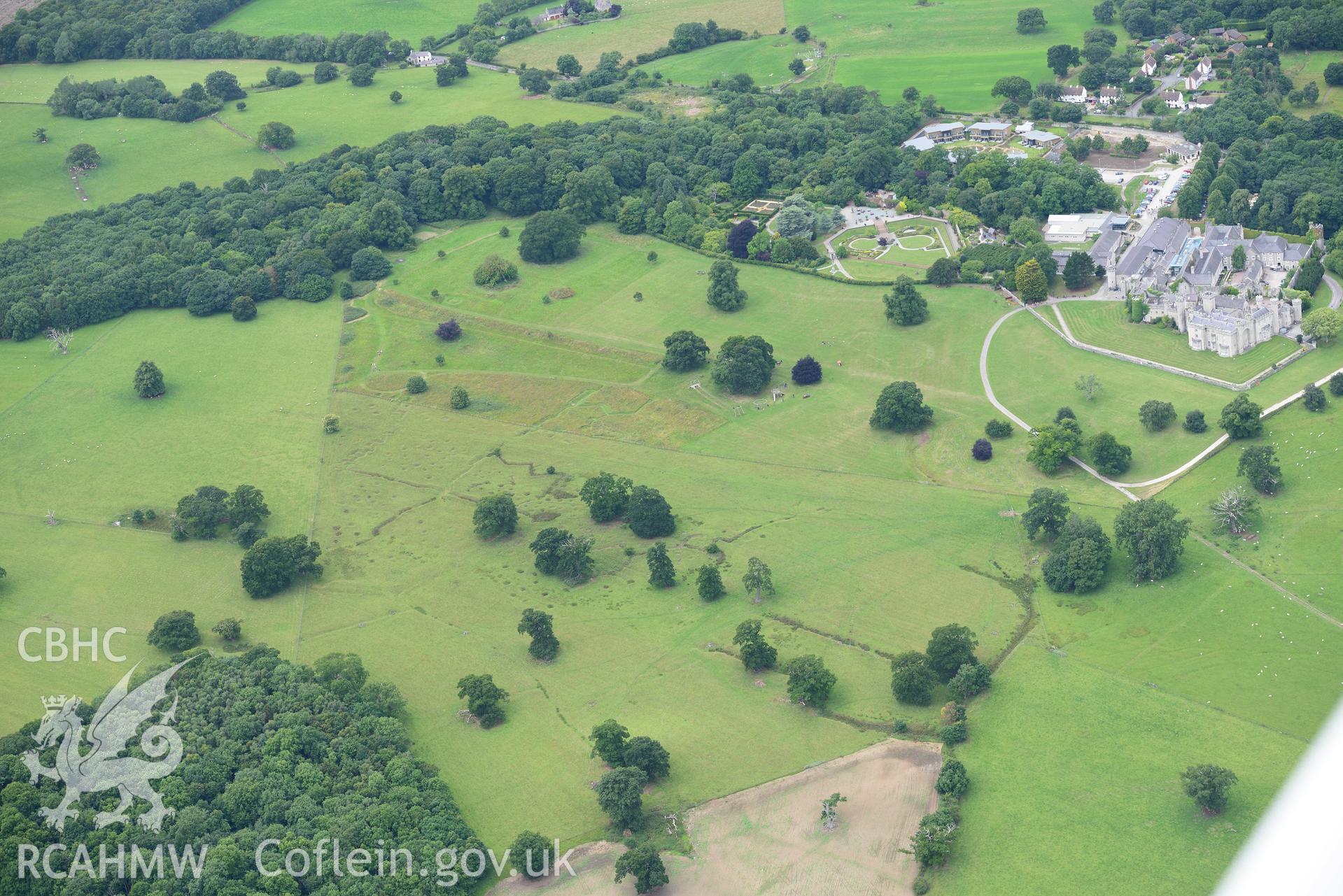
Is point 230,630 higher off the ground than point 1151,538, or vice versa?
point 1151,538

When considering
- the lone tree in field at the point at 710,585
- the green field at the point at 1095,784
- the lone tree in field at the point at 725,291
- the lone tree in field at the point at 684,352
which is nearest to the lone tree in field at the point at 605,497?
the lone tree in field at the point at 710,585

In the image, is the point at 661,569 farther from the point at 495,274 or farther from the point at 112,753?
the point at 495,274

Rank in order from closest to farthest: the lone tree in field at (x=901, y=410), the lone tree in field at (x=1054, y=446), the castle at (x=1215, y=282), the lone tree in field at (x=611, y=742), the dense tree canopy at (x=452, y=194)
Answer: the lone tree in field at (x=611, y=742), the lone tree in field at (x=1054, y=446), the lone tree in field at (x=901, y=410), the castle at (x=1215, y=282), the dense tree canopy at (x=452, y=194)

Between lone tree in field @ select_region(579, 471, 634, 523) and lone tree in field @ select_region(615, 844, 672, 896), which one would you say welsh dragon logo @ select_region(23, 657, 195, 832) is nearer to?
lone tree in field @ select_region(615, 844, 672, 896)

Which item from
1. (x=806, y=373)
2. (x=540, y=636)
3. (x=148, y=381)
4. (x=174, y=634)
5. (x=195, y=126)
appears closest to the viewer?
(x=540, y=636)

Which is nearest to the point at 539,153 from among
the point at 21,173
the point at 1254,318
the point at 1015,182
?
the point at 1015,182

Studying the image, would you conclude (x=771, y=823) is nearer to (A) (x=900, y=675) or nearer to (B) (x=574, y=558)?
(A) (x=900, y=675)

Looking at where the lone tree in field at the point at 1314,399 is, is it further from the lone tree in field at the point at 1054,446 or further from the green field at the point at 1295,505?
the lone tree in field at the point at 1054,446

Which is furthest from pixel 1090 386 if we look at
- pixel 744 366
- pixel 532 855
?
pixel 532 855
